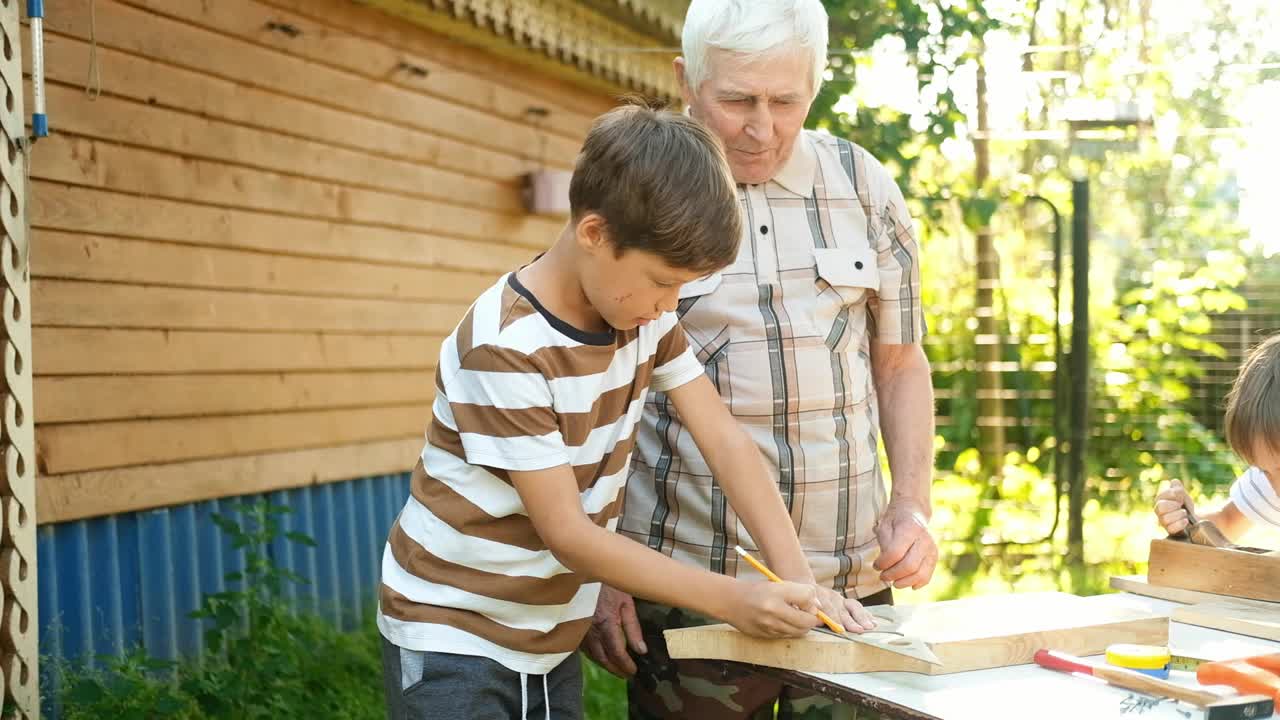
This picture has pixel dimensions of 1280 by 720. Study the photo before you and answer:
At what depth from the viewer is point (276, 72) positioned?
505 centimetres

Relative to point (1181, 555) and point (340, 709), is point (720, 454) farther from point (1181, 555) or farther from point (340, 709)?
point (340, 709)

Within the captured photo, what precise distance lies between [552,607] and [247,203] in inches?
137

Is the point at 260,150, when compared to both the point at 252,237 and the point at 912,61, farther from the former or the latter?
the point at 912,61

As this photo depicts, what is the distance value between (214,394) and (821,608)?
11.7ft

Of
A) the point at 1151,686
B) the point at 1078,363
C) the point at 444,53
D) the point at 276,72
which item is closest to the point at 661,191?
the point at 1151,686

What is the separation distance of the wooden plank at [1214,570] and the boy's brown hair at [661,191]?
1013mm

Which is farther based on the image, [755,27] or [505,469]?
[755,27]

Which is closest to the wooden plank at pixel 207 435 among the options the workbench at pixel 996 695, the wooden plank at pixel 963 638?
the wooden plank at pixel 963 638

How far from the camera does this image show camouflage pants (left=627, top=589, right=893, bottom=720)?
201cm

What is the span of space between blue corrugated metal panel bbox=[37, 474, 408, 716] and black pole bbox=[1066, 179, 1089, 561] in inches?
142

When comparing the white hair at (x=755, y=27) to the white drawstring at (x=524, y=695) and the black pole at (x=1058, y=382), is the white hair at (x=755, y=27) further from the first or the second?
the black pole at (x=1058, y=382)

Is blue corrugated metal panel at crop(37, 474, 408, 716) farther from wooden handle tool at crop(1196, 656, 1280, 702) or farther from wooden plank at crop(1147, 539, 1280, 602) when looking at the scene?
wooden handle tool at crop(1196, 656, 1280, 702)

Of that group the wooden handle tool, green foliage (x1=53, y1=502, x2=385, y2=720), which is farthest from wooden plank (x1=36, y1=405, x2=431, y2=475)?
the wooden handle tool

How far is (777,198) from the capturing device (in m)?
2.12
